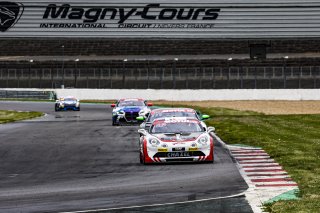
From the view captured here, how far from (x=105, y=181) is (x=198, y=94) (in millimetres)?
57277

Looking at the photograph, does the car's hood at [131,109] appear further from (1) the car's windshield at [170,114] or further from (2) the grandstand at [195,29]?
(2) the grandstand at [195,29]

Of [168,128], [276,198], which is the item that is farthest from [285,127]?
[276,198]

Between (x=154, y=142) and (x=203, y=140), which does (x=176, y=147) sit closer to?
(x=154, y=142)

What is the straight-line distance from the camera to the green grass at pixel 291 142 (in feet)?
43.2

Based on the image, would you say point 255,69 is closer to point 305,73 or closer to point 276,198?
point 305,73

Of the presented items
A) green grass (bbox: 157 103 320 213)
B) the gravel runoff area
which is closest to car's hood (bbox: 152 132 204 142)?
green grass (bbox: 157 103 320 213)

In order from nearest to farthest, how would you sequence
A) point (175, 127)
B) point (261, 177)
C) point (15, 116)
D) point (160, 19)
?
1. point (261, 177)
2. point (175, 127)
3. point (15, 116)
4. point (160, 19)

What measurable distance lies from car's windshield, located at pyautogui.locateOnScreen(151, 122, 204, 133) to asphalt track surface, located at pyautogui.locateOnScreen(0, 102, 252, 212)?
0.98 m

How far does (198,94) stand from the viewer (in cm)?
7394

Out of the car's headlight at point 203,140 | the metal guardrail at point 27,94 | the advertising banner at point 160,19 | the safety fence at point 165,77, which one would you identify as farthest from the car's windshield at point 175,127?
the metal guardrail at point 27,94

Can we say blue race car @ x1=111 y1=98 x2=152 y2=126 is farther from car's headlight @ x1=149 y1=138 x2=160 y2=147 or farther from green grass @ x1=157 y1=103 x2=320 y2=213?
car's headlight @ x1=149 y1=138 x2=160 y2=147

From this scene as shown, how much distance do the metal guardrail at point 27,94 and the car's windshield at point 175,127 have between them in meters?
63.5

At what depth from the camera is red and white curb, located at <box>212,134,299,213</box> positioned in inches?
550

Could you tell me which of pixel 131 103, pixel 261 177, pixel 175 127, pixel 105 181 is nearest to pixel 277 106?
pixel 131 103
